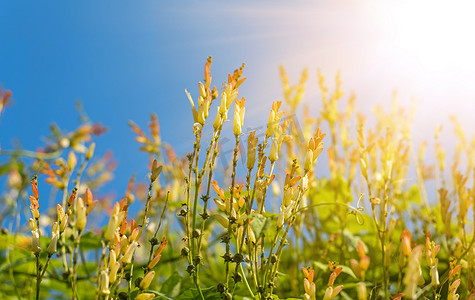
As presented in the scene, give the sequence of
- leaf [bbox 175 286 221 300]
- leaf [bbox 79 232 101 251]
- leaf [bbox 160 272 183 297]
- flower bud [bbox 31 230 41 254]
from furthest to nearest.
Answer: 1. leaf [bbox 79 232 101 251]
2. leaf [bbox 160 272 183 297]
3. leaf [bbox 175 286 221 300]
4. flower bud [bbox 31 230 41 254]

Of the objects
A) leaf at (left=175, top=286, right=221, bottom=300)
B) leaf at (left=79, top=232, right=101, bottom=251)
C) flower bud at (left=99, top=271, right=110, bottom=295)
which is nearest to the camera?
flower bud at (left=99, top=271, right=110, bottom=295)

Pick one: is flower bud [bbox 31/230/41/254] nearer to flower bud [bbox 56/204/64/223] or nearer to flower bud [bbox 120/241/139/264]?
flower bud [bbox 56/204/64/223]

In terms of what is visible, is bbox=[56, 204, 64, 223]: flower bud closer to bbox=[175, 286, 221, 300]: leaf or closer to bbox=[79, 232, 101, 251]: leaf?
bbox=[175, 286, 221, 300]: leaf

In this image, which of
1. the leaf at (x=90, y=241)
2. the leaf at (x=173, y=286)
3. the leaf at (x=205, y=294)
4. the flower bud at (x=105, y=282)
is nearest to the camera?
the flower bud at (x=105, y=282)

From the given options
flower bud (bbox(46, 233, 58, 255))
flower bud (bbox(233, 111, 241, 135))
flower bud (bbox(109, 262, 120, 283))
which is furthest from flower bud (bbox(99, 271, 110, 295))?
flower bud (bbox(233, 111, 241, 135))

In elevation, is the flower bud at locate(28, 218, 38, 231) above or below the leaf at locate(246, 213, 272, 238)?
above

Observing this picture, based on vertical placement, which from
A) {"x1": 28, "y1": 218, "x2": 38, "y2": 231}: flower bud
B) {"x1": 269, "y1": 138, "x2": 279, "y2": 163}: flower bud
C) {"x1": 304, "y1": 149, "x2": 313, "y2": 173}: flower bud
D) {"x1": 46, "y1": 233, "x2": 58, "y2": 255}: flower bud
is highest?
{"x1": 269, "y1": 138, "x2": 279, "y2": 163}: flower bud

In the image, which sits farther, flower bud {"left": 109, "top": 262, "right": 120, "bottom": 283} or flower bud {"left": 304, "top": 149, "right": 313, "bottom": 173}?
flower bud {"left": 304, "top": 149, "right": 313, "bottom": 173}

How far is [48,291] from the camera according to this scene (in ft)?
6.76

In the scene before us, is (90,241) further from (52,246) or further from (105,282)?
(105,282)

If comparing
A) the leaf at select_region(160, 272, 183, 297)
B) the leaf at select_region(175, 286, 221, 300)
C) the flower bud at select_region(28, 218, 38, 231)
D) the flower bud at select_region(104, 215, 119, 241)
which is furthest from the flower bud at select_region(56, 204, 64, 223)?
the leaf at select_region(160, 272, 183, 297)

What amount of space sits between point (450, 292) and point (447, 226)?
0.99ft

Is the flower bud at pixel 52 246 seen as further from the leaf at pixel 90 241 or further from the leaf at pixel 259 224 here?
the leaf at pixel 90 241

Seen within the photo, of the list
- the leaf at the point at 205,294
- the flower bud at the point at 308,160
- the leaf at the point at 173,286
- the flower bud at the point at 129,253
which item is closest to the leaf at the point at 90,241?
the leaf at the point at 173,286
